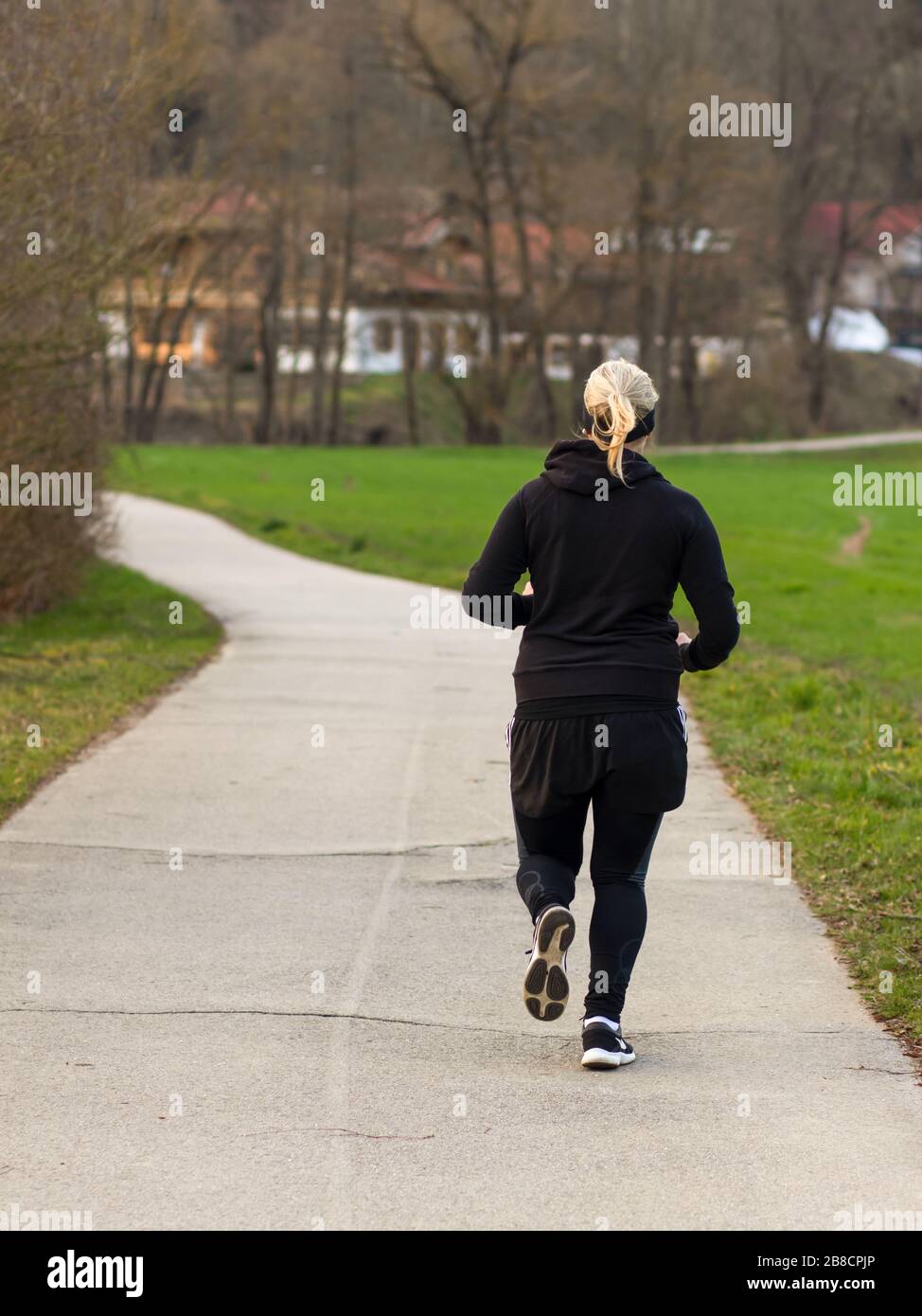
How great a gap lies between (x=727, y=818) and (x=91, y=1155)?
497 cm

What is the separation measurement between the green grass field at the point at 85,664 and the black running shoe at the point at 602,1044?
4303 mm

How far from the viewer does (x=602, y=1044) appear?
532 cm

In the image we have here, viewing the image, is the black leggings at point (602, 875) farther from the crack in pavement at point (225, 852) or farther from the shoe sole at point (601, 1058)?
the crack in pavement at point (225, 852)

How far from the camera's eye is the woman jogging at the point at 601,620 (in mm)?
5113

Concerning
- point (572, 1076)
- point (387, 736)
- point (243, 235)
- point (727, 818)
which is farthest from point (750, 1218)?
point (243, 235)

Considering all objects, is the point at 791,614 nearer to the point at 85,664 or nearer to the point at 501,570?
the point at 85,664

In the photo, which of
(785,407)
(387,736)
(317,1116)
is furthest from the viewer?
(785,407)

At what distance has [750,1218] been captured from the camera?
4.18 m

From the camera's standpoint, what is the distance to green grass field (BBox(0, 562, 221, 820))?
1057 centimetres

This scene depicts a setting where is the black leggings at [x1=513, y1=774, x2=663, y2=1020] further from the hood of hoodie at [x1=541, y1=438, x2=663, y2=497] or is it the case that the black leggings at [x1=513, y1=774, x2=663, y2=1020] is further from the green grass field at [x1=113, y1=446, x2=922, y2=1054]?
the green grass field at [x1=113, y1=446, x2=922, y2=1054]

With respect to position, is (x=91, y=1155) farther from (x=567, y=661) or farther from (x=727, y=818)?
(x=727, y=818)

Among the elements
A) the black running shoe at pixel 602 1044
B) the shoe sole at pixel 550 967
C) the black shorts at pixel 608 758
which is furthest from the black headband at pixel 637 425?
the black running shoe at pixel 602 1044

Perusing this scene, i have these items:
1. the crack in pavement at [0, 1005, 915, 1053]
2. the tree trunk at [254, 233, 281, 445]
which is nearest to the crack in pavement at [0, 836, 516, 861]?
the crack in pavement at [0, 1005, 915, 1053]

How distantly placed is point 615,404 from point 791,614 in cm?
1492
